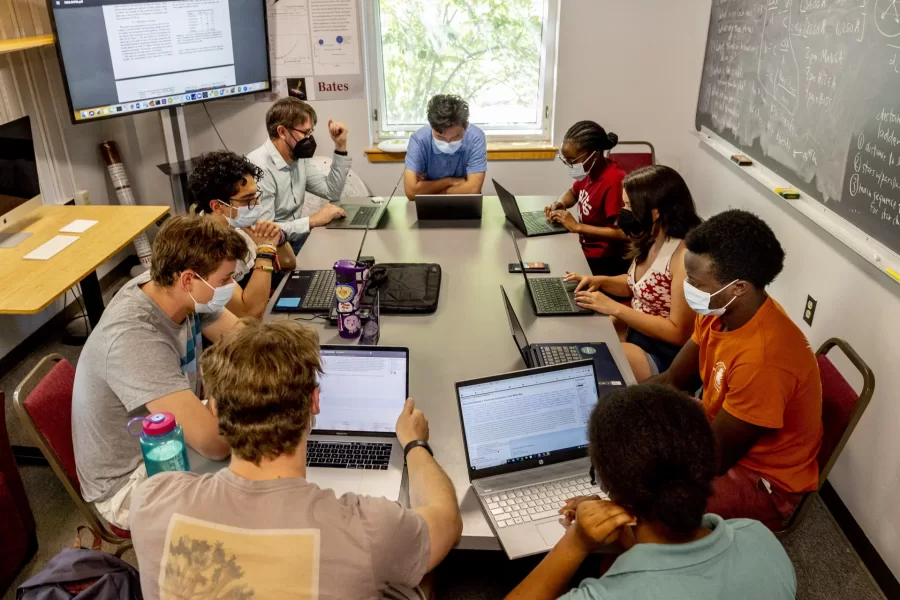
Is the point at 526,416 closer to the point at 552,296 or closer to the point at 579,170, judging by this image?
the point at 552,296

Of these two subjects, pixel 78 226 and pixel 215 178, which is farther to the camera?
pixel 78 226

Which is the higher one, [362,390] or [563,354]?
[362,390]

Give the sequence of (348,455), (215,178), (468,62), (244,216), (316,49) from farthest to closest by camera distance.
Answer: (468,62), (316,49), (244,216), (215,178), (348,455)

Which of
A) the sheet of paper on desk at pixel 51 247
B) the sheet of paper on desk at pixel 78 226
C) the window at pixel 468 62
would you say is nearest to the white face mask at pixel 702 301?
the sheet of paper on desk at pixel 51 247

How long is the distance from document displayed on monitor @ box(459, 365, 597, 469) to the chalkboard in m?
1.33

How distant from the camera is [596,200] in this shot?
3.07 meters

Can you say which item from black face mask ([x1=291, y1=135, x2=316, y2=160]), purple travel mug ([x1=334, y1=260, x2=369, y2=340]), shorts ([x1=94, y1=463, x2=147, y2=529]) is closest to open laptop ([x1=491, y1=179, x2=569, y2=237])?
black face mask ([x1=291, y1=135, x2=316, y2=160])

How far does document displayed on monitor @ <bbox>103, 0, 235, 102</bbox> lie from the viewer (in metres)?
3.54

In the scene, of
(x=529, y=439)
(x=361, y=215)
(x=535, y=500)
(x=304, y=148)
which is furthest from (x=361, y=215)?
(x=535, y=500)

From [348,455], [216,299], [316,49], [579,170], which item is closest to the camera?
[348,455]

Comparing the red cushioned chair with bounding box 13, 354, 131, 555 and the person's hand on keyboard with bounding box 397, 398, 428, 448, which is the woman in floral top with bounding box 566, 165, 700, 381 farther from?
the red cushioned chair with bounding box 13, 354, 131, 555

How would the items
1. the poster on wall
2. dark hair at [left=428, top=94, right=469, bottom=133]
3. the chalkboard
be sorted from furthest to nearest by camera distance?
1. the poster on wall
2. dark hair at [left=428, top=94, right=469, bottom=133]
3. the chalkboard

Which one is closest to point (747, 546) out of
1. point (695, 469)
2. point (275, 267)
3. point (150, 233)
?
point (695, 469)

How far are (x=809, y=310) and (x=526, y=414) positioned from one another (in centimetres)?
175
